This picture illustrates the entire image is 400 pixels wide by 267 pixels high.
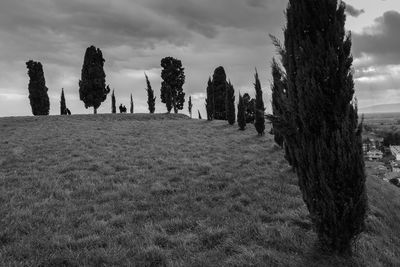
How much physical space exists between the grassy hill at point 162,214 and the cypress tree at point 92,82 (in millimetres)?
33993

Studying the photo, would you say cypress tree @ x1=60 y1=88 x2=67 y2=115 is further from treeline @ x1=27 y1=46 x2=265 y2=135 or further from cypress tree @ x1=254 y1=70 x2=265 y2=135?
cypress tree @ x1=254 y1=70 x2=265 y2=135

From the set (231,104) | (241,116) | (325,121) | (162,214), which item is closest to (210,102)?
(231,104)

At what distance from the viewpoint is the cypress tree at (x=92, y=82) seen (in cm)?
5219

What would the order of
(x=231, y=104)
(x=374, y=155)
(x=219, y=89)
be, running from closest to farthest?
(x=231, y=104) < (x=219, y=89) < (x=374, y=155)

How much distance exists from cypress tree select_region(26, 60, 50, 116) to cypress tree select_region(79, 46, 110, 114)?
18.1ft

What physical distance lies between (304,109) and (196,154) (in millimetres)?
13601

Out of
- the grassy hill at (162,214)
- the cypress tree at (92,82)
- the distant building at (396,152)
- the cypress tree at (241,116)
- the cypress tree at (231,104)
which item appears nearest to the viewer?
the grassy hill at (162,214)

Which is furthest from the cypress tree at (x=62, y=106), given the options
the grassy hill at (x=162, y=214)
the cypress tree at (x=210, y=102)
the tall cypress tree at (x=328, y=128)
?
the tall cypress tree at (x=328, y=128)

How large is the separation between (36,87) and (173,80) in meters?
21.6

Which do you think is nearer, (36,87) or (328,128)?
(328,128)

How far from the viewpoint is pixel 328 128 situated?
6.98 meters

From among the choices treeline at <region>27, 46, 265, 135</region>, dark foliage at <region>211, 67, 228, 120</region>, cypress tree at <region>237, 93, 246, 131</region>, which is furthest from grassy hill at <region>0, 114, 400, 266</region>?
dark foliage at <region>211, 67, 228, 120</region>

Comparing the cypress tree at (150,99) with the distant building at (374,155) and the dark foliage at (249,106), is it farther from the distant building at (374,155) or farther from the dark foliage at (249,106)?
the distant building at (374,155)

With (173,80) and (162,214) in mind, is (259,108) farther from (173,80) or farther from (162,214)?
(173,80)
